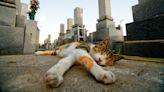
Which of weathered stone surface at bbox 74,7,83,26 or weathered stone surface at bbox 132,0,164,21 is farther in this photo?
weathered stone surface at bbox 74,7,83,26

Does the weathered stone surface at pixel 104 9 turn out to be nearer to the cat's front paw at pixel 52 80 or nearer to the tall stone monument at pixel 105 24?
the tall stone monument at pixel 105 24

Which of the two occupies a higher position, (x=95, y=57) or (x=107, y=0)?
(x=107, y=0)

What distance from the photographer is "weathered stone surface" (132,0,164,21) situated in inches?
84.8

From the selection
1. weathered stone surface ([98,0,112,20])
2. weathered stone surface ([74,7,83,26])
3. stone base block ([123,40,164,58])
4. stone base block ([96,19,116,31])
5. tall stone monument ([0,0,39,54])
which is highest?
weathered stone surface ([74,7,83,26])

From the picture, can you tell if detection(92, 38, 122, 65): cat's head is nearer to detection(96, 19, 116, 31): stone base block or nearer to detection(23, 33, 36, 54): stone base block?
detection(23, 33, 36, 54): stone base block

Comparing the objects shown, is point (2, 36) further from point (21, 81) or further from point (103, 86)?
point (103, 86)

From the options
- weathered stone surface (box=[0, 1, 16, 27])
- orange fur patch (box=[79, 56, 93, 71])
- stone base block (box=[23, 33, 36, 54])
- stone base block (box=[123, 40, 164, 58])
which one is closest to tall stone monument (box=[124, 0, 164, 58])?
stone base block (box=[123, 40, 164, 58])

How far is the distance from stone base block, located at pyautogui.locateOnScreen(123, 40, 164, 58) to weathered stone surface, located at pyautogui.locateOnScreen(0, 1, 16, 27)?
258 cm

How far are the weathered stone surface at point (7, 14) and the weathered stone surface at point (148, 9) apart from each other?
2.80 metres

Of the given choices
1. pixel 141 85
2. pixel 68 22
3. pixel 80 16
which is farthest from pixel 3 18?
pixel 68 22

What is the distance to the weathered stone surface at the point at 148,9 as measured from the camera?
2.15m

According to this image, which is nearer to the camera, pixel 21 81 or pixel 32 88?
pixel 32 88

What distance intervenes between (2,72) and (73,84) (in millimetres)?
685

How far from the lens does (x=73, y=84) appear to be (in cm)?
81
